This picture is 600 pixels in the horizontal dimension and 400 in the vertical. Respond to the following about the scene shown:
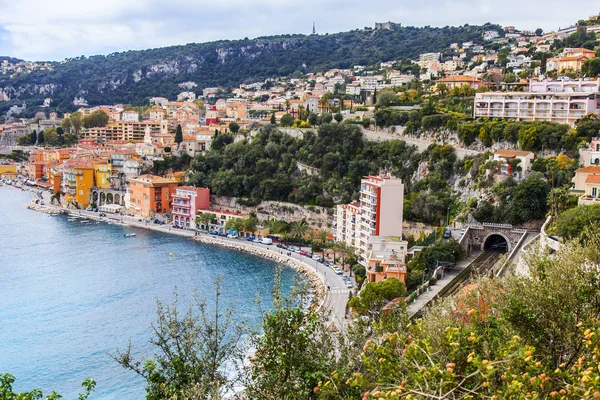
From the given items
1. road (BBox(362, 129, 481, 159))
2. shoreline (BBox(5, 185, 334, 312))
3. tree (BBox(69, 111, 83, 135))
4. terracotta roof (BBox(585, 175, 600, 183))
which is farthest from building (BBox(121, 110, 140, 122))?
terracotta roof (BBox(585, 175, 600, 183))

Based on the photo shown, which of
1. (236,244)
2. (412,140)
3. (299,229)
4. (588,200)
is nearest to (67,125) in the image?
(236,244)

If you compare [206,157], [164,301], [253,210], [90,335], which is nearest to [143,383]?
[90,335]

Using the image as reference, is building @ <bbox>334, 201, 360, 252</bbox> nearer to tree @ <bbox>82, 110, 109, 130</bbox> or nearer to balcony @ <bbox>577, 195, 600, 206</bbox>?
balcony @ <bbox>577, 195, 600, 206</bbox>

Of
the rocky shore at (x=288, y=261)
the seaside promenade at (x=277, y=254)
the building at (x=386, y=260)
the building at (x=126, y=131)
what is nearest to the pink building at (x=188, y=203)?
the seaside promenade at (x=277, y=254)

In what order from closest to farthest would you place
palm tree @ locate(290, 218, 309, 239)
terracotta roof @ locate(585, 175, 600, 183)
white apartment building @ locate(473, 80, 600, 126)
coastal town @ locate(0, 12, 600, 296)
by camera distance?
terracotta roof @ locate(585, 175, 600, 183)
coastal town @ locate(0, 12, 600, 296)
white apartment building @ locate(473, 80, 600, 126)
palm tree @ locate(290, 218, 309, 239)

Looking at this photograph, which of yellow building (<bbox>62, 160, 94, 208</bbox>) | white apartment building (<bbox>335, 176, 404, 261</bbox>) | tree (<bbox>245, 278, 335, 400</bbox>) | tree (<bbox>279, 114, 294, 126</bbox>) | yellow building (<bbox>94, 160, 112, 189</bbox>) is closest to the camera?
tree (<bbox>245, 278, 335, 400</bbox>)

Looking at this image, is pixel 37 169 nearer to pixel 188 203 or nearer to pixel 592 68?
pixel 188 203

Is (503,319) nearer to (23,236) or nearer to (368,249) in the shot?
(368,249)
